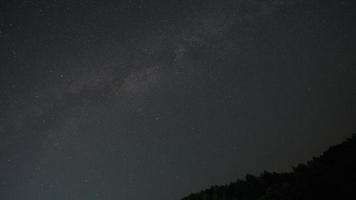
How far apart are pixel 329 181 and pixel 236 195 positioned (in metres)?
11.2

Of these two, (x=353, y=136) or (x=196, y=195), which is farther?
(x=196, y=195)

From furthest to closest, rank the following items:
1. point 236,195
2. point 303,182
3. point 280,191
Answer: point 236,195
point 280,191
point 303,182

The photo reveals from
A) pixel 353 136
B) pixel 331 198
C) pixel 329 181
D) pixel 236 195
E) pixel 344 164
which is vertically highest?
pixel 353 136

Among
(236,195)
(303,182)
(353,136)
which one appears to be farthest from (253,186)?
(303,182)

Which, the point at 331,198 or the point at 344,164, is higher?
the point at 344,164

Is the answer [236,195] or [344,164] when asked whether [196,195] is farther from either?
[344,164]

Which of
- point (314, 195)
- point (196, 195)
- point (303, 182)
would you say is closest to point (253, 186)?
point (196, 195)

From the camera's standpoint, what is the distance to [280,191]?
1608cm

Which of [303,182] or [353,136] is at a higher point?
[353,136]

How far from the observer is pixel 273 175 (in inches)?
1016

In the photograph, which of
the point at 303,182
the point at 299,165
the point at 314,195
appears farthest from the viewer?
the point at 299,165

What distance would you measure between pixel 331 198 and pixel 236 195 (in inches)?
472

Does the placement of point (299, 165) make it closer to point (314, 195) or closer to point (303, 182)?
point (303, 182)

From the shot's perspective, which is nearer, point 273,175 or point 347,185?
point 347,185
